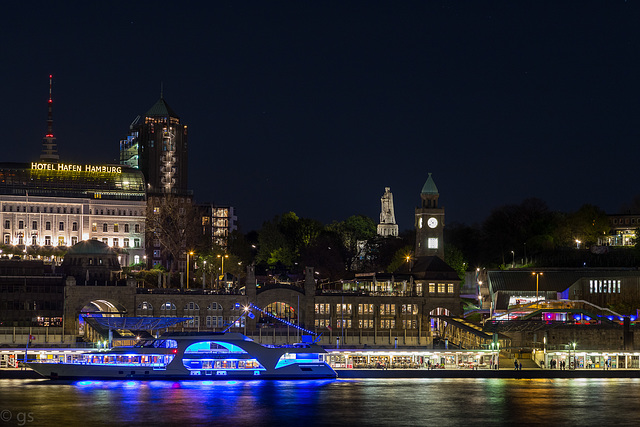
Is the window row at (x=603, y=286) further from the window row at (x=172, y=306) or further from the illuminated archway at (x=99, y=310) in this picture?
the illuminated archway at (x=99, y=310)

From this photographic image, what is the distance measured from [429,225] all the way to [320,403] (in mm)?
82664

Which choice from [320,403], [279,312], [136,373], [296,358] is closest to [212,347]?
[136,373]

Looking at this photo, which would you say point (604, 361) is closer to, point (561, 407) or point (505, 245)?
point (561, 407)

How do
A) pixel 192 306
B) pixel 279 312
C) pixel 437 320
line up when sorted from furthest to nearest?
1. pixel 279 312
2. pixel 437 320
3. pixel 192 306

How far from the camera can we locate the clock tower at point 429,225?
172875 millimetres

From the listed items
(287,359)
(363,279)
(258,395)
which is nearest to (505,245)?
(363,279)

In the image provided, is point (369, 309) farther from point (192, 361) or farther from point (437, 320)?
point (192, 361)

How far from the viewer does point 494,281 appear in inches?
6398

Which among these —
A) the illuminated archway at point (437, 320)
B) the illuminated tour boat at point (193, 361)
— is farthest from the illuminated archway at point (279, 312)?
the illuminated tour boat at point (193, 361)

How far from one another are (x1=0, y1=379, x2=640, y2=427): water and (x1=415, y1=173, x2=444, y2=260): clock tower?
60.6 metres

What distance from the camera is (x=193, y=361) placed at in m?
109

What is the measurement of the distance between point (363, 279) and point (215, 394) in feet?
258

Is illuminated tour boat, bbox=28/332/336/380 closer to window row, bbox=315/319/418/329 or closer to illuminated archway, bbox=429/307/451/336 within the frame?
window row, bbox=315/319/418/329
